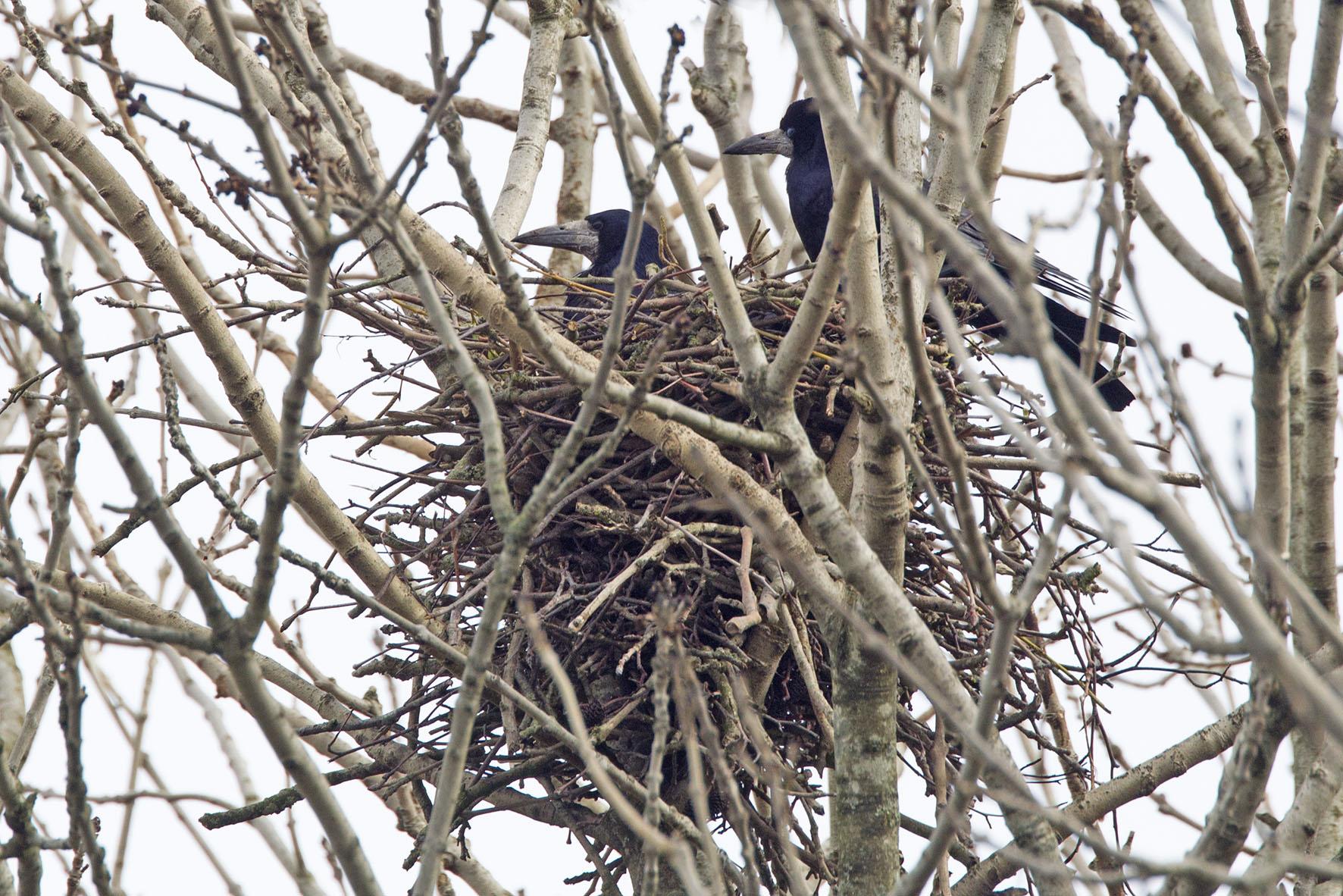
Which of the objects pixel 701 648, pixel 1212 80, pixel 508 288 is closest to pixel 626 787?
pixel 701 648

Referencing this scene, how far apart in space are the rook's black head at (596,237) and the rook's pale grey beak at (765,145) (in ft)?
1.89

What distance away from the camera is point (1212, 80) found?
11.2 ft

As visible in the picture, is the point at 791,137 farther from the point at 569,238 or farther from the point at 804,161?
the point at 569,238

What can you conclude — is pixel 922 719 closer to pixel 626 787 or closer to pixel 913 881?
pixel 626 787

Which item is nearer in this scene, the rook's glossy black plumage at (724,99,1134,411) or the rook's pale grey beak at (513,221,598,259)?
the rook's glossy black plumage at (724,99,1134,411)

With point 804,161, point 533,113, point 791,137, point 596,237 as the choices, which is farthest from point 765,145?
point 533,113

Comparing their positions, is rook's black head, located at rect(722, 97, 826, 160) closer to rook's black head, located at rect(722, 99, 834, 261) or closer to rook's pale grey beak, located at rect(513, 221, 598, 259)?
rook's black head, located at rect(722, 99, 834, 261)

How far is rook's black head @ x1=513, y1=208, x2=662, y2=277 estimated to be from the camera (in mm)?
6227

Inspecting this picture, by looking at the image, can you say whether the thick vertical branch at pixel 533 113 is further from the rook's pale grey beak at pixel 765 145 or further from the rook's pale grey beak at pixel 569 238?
the rook's pale grey beak at pixel 765 145

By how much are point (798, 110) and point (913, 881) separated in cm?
A: 429

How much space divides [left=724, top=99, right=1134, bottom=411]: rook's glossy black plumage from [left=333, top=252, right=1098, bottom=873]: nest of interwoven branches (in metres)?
0.89

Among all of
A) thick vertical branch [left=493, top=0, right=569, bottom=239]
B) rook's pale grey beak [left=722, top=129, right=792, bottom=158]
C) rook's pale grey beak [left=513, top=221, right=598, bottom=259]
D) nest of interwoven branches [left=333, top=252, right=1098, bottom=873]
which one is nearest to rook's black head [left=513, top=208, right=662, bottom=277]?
rook's pale grey beak [left=513, top=221, right=598, bottom=259]

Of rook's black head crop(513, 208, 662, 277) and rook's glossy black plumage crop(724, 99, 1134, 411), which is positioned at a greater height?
rook's black head crop(513, 208, 662, 277)

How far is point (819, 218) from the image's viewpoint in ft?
17.8
